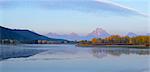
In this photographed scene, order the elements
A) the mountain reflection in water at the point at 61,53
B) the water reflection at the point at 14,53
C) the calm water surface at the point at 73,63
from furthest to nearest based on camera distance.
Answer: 1. the mountain reflection in water at the point at 61,53
2. the water reflection at the point at 14,53
3. the calm water surface at the point at 73,63

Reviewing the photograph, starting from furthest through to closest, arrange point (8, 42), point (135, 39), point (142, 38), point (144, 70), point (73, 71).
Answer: point (8, 42), point (135, 39), point (142, 38), point (144, 70), point (73, 71)

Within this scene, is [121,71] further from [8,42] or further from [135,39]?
[8,42]

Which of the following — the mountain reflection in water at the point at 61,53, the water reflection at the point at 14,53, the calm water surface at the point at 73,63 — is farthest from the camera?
the mountain reflection in water at the point at 61,53

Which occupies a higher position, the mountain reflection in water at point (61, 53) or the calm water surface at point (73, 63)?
the mountain reflection in water at point (61, 53)

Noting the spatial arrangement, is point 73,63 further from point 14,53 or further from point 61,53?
point 61,53

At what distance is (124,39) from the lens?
1845 cm

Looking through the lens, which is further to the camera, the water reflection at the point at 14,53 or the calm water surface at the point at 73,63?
the water reflection at the point at 14,53

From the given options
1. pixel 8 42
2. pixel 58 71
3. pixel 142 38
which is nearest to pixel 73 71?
pixel 58 71

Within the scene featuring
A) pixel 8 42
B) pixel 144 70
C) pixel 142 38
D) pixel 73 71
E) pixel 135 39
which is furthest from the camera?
pixel 8 42

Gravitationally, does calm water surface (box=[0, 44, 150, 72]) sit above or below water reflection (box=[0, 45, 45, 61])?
below

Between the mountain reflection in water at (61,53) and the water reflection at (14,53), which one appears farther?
the mountain reflection in water at (61,53)

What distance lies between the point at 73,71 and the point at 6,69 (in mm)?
1574

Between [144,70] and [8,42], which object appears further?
[8,42]

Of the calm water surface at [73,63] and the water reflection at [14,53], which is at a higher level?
the water reflection at [14,53]
